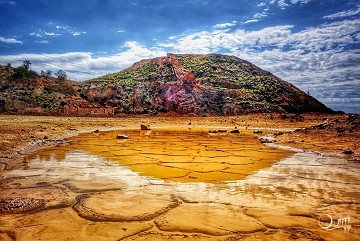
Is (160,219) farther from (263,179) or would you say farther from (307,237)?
(263,179)

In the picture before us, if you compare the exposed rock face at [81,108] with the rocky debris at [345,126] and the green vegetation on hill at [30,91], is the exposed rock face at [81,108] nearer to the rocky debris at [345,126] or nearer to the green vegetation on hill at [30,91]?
the green vegetation on hill at [30,91]

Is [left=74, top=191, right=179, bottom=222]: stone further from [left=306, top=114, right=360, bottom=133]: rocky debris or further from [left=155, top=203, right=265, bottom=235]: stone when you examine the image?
[left=306, top=114, right=360, bottom=133]: rocky debris

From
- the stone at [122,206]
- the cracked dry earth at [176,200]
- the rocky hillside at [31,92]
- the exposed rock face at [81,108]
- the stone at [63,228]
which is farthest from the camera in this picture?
the exposed rock face at [81,108]

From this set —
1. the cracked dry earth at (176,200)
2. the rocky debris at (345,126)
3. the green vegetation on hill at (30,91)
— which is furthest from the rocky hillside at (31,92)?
the rocky debris at (345,126)

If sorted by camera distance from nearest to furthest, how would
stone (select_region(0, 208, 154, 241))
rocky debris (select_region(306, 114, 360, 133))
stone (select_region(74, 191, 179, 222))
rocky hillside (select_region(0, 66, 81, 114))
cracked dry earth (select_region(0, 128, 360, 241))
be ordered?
stone (select_region(0, 208, 154, 241)), cracked dry earth (select_region(0, 128, 360, 241)), stone (select_region(74, 191, 179, 222)), rocky debris (select_region(306, 114, 360, 133)), rocky hillside (select_region(0, 66, 81, 114))

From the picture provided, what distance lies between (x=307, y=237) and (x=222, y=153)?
4.05 m

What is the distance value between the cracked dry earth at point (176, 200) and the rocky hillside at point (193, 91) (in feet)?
76.4

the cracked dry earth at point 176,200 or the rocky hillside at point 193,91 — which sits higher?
the rocky hillside at point 193,91

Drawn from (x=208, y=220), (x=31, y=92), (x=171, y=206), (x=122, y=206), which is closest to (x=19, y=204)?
(x=122, y=206)

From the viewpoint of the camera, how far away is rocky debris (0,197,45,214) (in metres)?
2.39

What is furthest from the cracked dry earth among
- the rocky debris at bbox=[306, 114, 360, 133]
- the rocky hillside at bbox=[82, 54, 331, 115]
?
the rocky hillside at bbox=[82, 54, 331, 115]

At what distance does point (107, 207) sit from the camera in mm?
2496

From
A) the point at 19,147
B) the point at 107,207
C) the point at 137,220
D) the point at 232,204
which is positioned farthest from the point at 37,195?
the point at 19,147

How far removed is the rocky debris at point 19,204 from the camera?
93.9 inches
